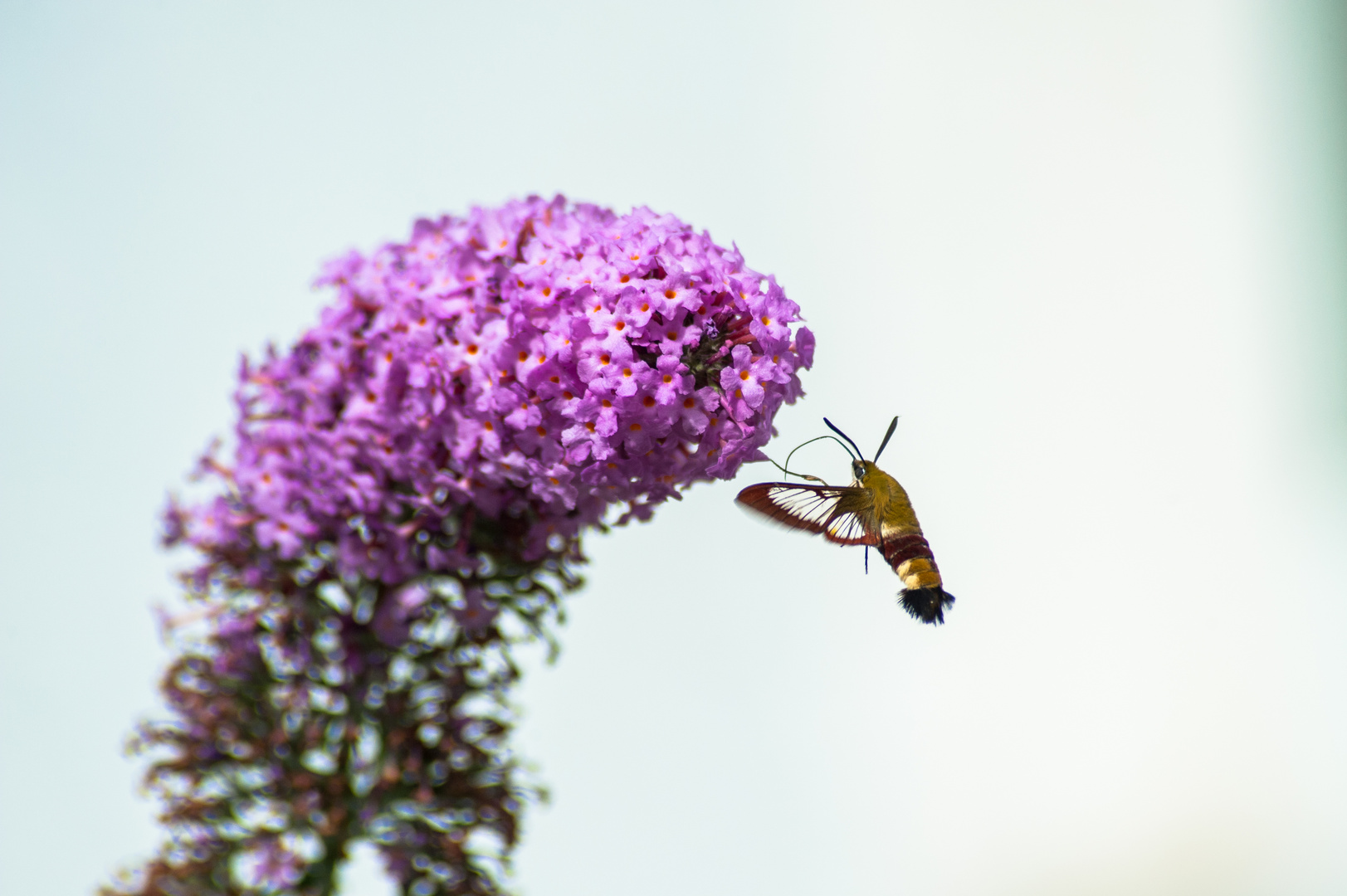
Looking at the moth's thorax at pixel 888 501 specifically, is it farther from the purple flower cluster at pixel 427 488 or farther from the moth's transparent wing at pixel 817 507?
the purple flower cluster at pixel 427 488

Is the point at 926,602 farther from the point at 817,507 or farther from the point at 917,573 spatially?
the point at 817,507

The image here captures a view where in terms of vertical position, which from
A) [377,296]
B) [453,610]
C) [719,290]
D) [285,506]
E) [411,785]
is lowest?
[411,785]

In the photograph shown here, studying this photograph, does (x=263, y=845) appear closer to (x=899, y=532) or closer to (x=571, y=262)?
(x=571, y=262)

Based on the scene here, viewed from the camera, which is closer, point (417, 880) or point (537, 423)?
point (537, 423)

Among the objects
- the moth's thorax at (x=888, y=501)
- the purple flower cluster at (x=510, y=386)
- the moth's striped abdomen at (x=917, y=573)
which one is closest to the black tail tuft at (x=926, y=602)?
the moth's striped abdomen at (x=917, y=573)

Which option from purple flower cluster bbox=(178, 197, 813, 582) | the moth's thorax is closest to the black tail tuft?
the moth's thorax

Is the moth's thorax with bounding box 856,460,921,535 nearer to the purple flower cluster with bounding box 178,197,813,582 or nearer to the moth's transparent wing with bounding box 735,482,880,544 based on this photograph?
the moth's transparent wing with bounding box 735,482,880,544

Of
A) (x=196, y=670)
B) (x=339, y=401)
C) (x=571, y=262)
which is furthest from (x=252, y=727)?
(x=571, y=262)
